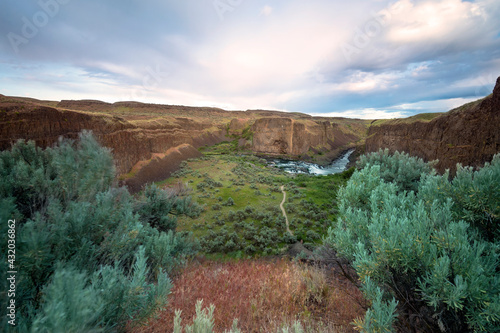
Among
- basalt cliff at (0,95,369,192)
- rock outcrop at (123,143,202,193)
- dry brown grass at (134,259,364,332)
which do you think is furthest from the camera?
rock outcrop at (123,143,202,193)

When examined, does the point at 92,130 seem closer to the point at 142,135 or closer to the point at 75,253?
the point at 142,135

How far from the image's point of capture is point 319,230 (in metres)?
14.1

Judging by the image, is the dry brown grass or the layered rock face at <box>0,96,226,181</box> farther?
the layered rock face at <box>0,96,226,181</box>

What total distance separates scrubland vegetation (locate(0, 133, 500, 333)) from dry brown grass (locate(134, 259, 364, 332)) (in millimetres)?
26

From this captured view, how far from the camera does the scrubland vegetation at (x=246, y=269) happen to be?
79.7 inches

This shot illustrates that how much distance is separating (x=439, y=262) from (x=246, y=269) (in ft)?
15.9

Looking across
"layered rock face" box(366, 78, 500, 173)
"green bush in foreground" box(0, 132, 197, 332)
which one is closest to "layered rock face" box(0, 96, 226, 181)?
"green bush in foreground" box(0, 132, 197, 332)

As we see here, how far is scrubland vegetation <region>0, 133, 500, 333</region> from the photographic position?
6.64 feet

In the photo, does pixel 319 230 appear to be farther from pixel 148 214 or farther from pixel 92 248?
pixel 92 248

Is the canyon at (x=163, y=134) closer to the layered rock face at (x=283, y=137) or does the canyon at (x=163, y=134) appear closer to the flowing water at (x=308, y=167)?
the flowing water at (x=308, y=167)

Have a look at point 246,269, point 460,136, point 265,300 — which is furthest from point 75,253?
point 460,136

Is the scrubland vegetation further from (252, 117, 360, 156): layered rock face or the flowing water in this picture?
(252, 117, 360, 156): layered rock face

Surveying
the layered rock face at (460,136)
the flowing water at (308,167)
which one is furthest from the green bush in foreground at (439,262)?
the flowing water at (308,167)

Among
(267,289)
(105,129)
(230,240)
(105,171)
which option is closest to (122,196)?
(105,171)
